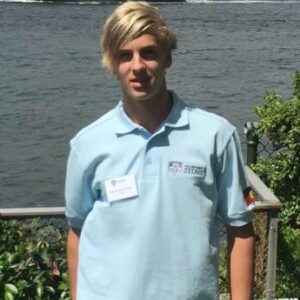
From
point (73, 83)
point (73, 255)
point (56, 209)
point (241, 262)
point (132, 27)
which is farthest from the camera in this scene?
point (73, 83)

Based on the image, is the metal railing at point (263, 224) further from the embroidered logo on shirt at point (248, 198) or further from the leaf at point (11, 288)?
the embroidered logo on shirt at point (248, 198)

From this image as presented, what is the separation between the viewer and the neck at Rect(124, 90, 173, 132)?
2.26 m

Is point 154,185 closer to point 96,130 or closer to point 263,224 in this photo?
point 96,130

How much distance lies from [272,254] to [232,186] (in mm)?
1865

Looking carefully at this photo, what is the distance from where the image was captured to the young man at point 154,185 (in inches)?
87.1

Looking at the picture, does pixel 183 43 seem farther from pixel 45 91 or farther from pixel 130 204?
pixel 130 204

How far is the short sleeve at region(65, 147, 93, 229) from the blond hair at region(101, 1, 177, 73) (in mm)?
291

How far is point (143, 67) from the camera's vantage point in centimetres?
222

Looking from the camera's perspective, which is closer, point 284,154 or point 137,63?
point 137,63

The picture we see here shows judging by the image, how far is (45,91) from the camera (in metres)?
19.0

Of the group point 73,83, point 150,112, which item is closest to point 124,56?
point 150,112

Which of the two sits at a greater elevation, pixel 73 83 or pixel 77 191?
pixel 77 191

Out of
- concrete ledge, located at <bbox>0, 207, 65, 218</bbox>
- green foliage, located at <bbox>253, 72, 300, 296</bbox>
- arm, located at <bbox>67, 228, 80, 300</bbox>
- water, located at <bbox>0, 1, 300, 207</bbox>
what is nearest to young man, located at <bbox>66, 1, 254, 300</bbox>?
arm, located at <bbox>67, 228, 80, 300</bbox>

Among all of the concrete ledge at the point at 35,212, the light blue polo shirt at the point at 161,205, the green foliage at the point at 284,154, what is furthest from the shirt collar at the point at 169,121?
the green foliage at the point at 284,154
